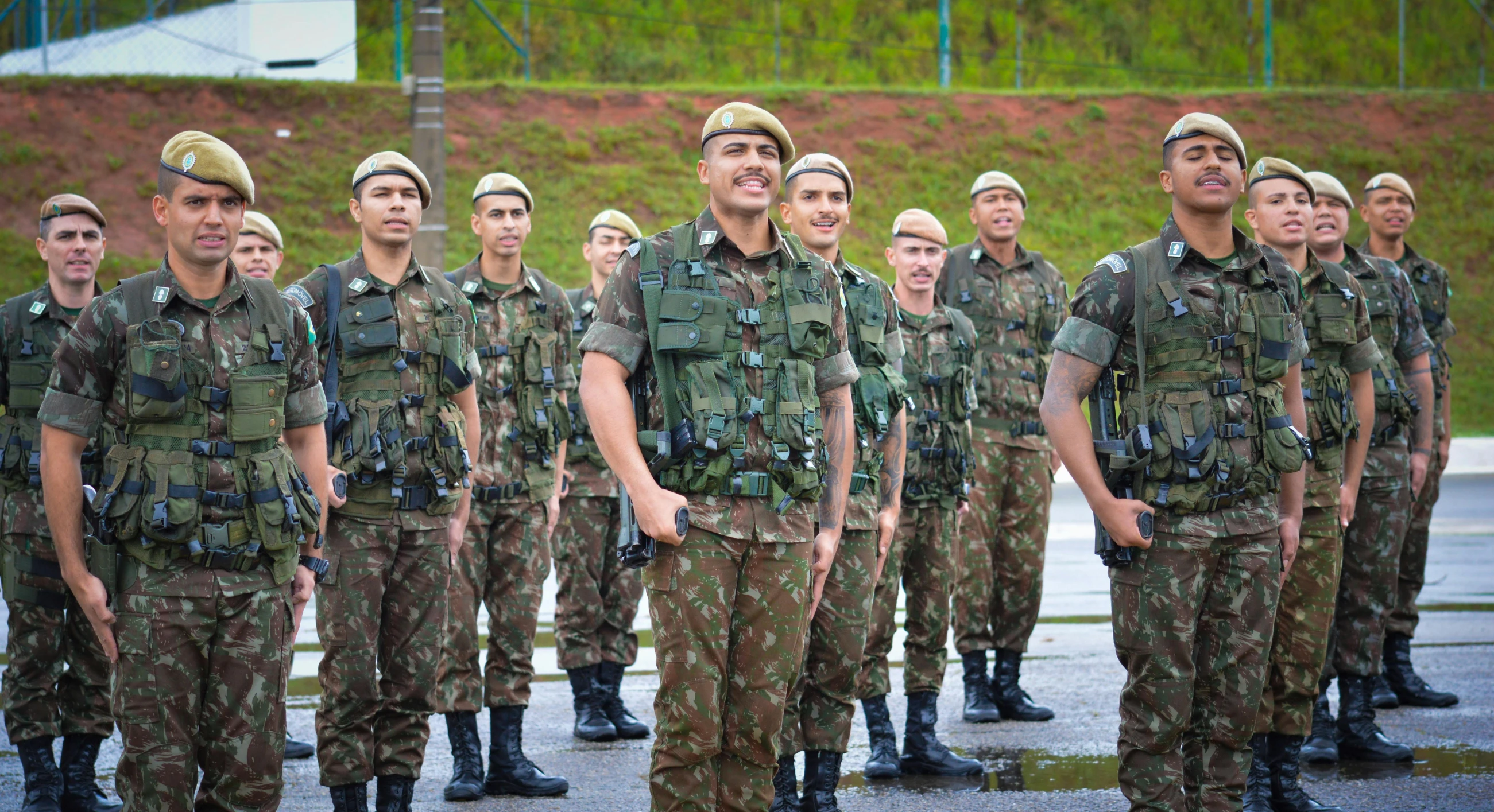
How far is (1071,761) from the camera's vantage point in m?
6.59

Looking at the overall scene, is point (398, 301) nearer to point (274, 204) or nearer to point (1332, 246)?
point (1332, 246)

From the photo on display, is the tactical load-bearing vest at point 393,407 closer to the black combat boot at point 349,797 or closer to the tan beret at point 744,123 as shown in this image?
the black combat boot at point 349,797

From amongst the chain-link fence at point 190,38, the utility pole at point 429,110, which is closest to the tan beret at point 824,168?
the utility pole at point 429,110

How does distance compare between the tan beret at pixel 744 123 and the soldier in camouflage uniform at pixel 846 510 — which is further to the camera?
the soldier in camouflage uniform at pixel 846 510

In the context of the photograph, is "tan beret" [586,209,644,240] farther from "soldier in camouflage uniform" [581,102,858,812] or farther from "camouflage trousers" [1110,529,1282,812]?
"camouflage trousers" [1110,529,1282,812]

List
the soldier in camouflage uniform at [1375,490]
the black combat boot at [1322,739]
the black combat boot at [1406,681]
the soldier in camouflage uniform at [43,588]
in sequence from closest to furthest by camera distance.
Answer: the soldier in camouflage uniform at [43,588] → the black combat boot at [1322,739] → the soldier in camouflage uniform at [1375,490] → the black combat boot at [1406,681]

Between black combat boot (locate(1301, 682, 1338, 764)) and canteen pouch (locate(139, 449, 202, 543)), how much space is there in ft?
17.1

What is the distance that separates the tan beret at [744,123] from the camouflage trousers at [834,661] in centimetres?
189

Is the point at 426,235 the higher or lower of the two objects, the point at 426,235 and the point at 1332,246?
the higher

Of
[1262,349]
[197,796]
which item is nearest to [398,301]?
[197,796]

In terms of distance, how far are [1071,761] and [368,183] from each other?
4.24 metres

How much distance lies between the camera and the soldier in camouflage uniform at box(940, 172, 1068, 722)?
7.66 metres

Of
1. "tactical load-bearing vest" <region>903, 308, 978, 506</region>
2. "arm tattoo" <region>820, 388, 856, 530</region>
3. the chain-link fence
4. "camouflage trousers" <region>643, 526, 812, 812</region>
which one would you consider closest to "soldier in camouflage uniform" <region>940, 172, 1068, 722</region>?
"tactical load-bearing vest" <region>903, 308, 978, 506</region>

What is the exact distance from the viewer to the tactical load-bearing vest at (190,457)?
420 cm
